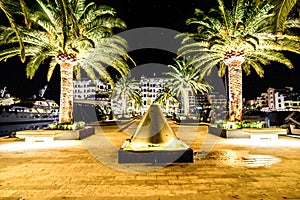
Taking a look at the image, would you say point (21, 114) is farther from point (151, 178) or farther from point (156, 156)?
point (151, 178)

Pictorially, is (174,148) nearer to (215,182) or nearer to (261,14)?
(215,182)

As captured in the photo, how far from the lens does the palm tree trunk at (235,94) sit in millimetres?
15170

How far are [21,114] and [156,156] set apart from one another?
49.3 metres

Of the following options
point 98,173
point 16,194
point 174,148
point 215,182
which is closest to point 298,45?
point 174,148

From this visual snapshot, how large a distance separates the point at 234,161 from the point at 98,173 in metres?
4.11

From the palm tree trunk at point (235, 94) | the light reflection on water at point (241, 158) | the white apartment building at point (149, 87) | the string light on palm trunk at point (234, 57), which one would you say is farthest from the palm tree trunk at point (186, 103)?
the white apartment building at point (149, 87)

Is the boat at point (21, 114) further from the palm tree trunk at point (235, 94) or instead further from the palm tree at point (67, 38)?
the palm tree trunk at point (235, 94)

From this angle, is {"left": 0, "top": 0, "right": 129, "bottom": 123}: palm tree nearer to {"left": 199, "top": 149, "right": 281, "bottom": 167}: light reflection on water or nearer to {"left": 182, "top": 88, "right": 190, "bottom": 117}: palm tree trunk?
{"left": 199, "top": 149, "right": 281, "bottom": 167}: light reflection on water

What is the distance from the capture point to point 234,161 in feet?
25.9

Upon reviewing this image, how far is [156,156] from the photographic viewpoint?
749 centimetres

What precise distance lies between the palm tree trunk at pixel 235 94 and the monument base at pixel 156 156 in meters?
8.44

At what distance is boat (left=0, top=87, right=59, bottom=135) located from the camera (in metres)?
42.1

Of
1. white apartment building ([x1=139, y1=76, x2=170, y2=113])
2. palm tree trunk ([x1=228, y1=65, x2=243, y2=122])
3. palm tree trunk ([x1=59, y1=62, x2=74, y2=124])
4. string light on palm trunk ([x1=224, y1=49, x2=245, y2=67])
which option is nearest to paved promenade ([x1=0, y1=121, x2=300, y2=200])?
palm tree trunk ([x1=59, y1=62, x2=74, y2=124])

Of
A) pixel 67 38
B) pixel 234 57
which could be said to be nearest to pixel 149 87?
pixel 234 57
